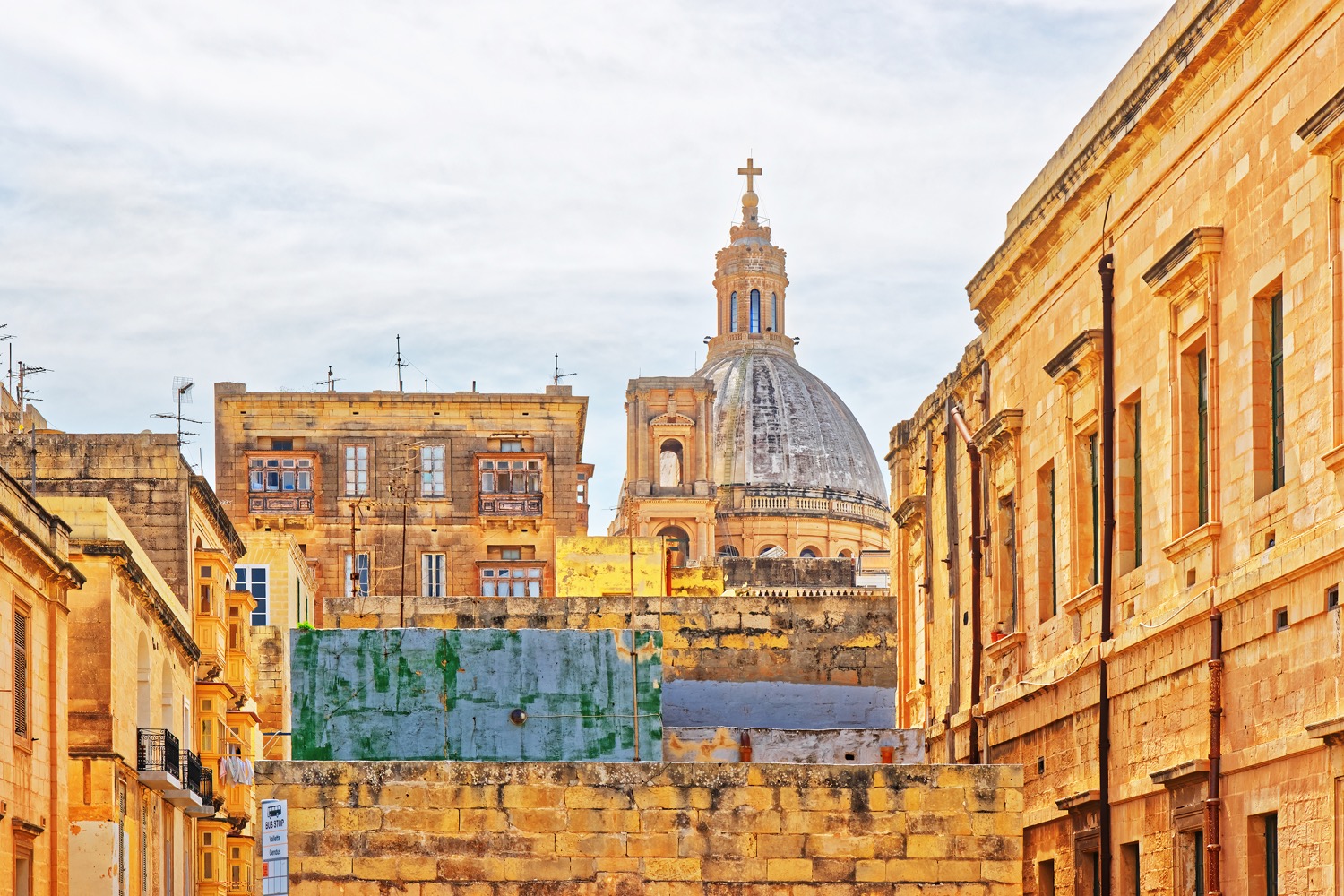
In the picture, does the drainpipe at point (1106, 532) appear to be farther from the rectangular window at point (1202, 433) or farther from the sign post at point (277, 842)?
the sign post at point (277, 842)

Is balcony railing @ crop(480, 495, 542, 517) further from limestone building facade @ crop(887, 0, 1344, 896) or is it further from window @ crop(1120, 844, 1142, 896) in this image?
window @ crop(1120, 844, 1142, 896)

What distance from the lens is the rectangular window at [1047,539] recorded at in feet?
72.7

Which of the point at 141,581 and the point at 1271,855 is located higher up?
the point at 141,581

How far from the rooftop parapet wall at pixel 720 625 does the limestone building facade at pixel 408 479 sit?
28.3m

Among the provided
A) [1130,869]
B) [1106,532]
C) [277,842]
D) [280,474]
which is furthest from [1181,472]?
[280,474]

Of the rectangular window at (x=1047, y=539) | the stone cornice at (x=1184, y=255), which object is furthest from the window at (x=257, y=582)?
the stone cornice at (x=1184, y=255)

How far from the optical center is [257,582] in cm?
4469

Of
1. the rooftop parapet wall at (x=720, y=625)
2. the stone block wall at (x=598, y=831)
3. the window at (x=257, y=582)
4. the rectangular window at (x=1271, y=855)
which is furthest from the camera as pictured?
the window at (x=257, y=582)

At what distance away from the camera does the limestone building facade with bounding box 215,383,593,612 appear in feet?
189

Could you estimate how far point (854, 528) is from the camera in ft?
306

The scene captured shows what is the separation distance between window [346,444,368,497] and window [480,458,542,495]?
2590 millimetres

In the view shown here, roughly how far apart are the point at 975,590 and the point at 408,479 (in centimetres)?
3383

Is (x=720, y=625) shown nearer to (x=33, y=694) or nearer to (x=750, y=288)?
(x=33, y=694)

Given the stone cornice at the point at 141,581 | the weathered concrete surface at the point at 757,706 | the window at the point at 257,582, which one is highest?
the window at the point at 257,582
